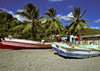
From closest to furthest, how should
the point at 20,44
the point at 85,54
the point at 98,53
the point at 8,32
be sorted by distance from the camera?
the point at 85,54 → the point at 98,53 → the point at 20,44 → the point at 8,32

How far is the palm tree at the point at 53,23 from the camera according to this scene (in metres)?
17.1

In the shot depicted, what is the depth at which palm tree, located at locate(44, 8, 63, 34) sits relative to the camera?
17.1 metres

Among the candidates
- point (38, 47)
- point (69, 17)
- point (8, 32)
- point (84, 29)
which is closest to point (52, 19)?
point (69, 17)

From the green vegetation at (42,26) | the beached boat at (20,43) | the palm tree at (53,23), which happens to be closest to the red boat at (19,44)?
the beached boat at (20,43)

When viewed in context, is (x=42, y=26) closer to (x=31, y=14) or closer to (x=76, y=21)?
(x=31, y=14)

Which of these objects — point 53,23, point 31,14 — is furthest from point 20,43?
point 53,23

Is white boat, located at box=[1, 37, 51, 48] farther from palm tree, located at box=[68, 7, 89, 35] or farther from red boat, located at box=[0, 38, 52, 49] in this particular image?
palm tree, located at box=[68, 7, 89, 35]

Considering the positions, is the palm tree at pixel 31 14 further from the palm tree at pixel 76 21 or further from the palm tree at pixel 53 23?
the palm tree at pixel 76 21

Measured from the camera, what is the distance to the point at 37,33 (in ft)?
54.4

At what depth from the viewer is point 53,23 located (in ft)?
58.4

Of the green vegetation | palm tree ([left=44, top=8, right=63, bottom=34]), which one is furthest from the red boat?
palm tree ([left=44, top=8, right=63, bottom=34])

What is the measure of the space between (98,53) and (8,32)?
19547 mm

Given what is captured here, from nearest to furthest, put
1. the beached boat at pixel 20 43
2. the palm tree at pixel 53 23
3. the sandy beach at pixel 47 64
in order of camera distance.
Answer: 1. the sandy beach at pixel 47 64
2. the beached boat at pixel 20 43
3. the palm tree at pixel 53 23

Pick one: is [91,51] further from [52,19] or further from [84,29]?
[52,19]
